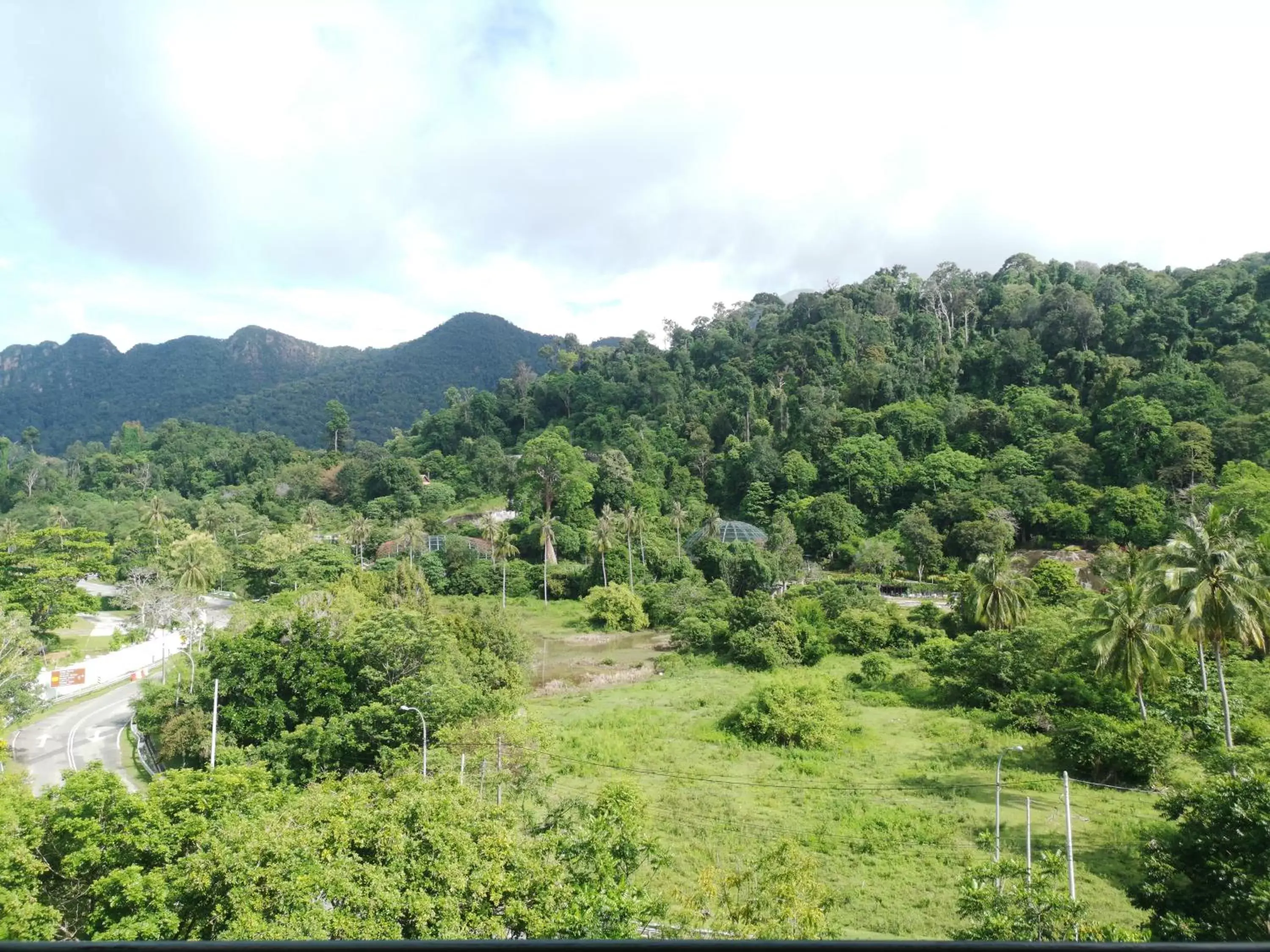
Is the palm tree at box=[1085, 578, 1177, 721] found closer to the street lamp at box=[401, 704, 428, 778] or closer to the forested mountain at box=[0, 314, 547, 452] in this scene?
the street lamp at box=[401, 704, 428, 778]

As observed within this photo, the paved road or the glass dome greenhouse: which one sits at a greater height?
the glass dome greenhouse

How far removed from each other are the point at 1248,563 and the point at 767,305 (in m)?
95.3

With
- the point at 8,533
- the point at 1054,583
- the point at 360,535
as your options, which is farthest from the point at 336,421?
the point at 1054,583

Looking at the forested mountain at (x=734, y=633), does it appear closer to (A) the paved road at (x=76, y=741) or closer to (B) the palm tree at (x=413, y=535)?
(B) the palm tree at (x=413, y=535)

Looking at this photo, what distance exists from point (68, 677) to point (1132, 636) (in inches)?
1512

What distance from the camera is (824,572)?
46.4m

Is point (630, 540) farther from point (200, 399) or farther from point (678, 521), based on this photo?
point (200, 399)

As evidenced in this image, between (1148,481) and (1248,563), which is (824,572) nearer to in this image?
(1148,481)

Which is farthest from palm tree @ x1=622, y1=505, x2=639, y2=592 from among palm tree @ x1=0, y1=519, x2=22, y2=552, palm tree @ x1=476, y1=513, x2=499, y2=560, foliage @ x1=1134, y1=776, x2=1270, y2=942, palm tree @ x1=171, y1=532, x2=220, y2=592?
foliage @ x1=1134, y1=776, x2=1270, y2=942

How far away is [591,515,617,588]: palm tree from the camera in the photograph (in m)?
46.2

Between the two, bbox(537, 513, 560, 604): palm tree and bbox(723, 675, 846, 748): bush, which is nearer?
bbox(723, 675, 846, 748): bush

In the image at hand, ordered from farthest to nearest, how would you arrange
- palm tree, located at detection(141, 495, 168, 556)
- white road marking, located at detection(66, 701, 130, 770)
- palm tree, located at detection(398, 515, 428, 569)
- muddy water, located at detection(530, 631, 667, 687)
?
palm tree, located at detection(141, 495, 168, 556) → palm tree, located at detection(398, 515, 428, 569) → muddy water, located at detection(530, 631, 667, 687) → white road marking, located at detection(66, 701, 130, 770)

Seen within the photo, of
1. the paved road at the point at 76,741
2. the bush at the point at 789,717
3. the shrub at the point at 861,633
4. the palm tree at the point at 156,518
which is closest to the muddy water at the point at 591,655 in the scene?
the shrub at the point at 861,633

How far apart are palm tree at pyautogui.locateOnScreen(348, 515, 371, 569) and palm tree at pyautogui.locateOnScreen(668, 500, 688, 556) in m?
22.1
